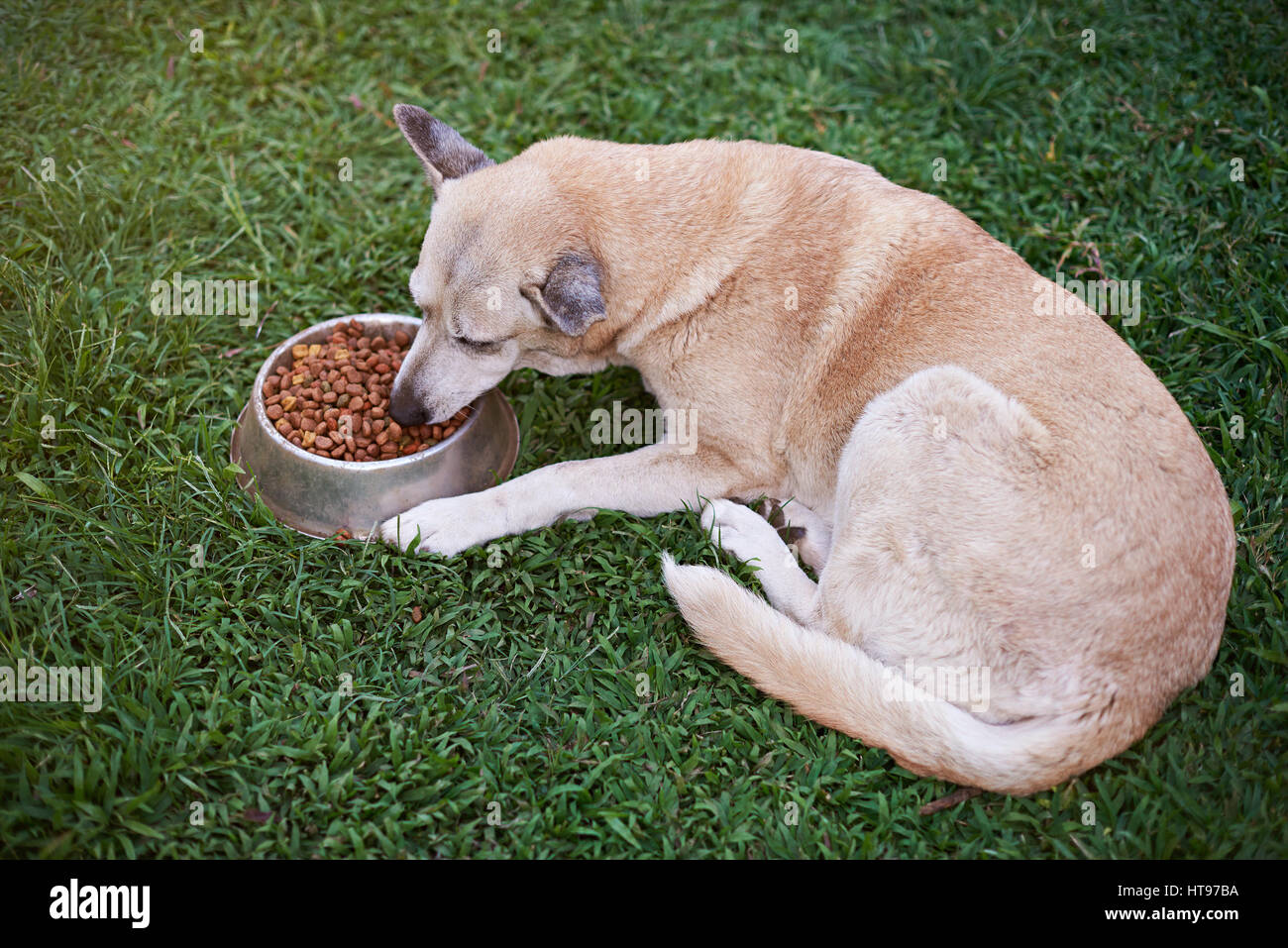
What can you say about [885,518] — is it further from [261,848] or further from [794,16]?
[794,16]

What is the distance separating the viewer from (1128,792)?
335cm

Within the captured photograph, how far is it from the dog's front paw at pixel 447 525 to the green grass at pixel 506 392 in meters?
A: 0.10

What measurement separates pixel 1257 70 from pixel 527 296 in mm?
4920

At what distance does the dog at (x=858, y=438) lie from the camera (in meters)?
3.20

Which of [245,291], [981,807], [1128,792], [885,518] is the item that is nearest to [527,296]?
[885,518]

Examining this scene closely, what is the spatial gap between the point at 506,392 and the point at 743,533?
1.48m

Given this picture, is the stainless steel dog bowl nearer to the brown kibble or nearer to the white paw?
the brown kibble

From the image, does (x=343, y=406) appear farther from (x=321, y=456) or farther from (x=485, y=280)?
(x=485, y=280)

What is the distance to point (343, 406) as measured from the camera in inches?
165

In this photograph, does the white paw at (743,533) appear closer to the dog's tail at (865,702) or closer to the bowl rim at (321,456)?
the dog's tail at (865,702)

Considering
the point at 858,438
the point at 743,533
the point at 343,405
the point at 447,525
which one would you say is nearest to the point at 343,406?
the point at 343,405

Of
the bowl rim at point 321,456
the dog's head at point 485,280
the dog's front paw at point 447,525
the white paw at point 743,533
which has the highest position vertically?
the dog's head at point 485,280

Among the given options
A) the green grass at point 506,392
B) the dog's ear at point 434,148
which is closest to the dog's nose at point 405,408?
the green grass at point 506,392

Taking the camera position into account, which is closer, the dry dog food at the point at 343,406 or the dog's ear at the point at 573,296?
the dog's ear at the point at 573,296
